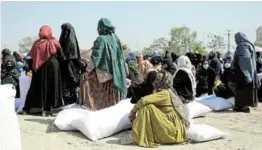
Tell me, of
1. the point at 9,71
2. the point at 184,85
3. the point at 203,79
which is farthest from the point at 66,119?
the point at 203,79

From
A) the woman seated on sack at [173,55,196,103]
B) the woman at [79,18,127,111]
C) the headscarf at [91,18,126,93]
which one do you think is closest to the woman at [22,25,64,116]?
the woman at [79,18,127,111]

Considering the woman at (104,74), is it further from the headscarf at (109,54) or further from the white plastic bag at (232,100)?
the white plastic bag at (232,100)

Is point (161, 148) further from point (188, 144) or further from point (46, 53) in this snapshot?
point (46, 53)

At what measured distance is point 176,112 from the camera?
17.3ft

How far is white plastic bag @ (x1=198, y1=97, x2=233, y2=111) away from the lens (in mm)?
7660

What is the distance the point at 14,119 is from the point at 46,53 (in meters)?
3.64

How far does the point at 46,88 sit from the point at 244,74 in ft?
11.5

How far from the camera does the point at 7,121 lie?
304cm

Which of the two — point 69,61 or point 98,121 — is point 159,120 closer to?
point 98,121

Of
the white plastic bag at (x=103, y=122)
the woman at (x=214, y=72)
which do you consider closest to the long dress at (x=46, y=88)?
the white plastic bag at (x=103, y=122)

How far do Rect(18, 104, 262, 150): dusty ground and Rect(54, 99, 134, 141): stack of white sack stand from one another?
9cm

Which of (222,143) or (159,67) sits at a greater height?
(159,67)

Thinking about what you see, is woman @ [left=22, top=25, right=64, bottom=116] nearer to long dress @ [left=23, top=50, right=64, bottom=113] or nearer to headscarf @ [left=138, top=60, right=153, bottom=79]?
long dress @ [left=23, top=50, right=64, bottom=113]

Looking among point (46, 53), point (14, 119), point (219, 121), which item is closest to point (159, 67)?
point (219, 121)
